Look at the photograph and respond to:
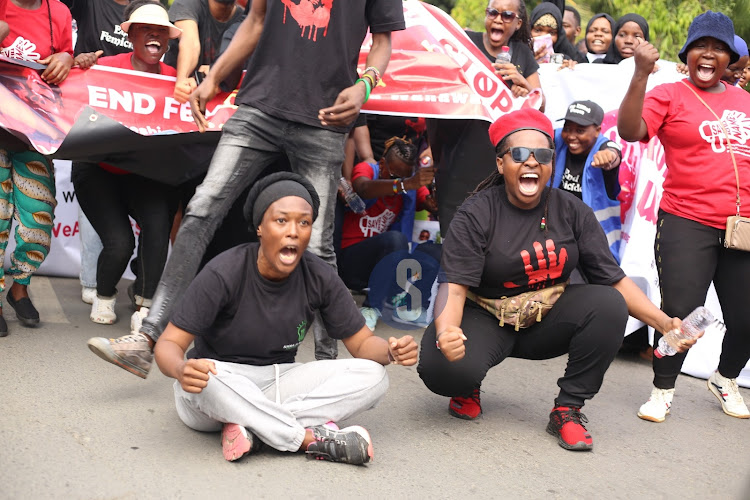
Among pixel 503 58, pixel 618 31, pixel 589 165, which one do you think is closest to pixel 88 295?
pixel 503 58

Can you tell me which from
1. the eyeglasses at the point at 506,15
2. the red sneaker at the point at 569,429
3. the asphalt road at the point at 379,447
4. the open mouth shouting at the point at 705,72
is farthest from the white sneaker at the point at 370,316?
the open mouth shouting at the point at 705,72

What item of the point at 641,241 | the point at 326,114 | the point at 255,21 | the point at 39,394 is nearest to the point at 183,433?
the point at 39,394

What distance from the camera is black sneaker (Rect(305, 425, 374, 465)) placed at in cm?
347

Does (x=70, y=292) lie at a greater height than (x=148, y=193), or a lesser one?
lesser

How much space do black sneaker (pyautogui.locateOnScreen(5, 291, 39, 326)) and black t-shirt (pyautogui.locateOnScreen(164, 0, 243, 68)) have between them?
5.56ft

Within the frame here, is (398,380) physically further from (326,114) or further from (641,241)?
(641,241)

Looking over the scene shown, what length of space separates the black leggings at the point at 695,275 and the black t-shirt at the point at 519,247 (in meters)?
0.46

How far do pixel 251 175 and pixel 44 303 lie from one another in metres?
2.24

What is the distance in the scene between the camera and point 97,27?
18.9ft

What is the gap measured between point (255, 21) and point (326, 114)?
610 millimetres

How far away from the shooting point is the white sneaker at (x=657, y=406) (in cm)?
459

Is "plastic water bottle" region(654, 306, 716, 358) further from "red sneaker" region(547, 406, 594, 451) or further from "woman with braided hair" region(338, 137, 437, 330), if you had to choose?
"woman with braided hair" region(338, 137, 437, 330)

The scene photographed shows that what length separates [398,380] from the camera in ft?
16.0

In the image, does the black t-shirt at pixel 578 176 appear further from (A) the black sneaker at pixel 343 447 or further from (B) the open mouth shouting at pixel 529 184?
(A) the black sneaker at pixel 343 447
